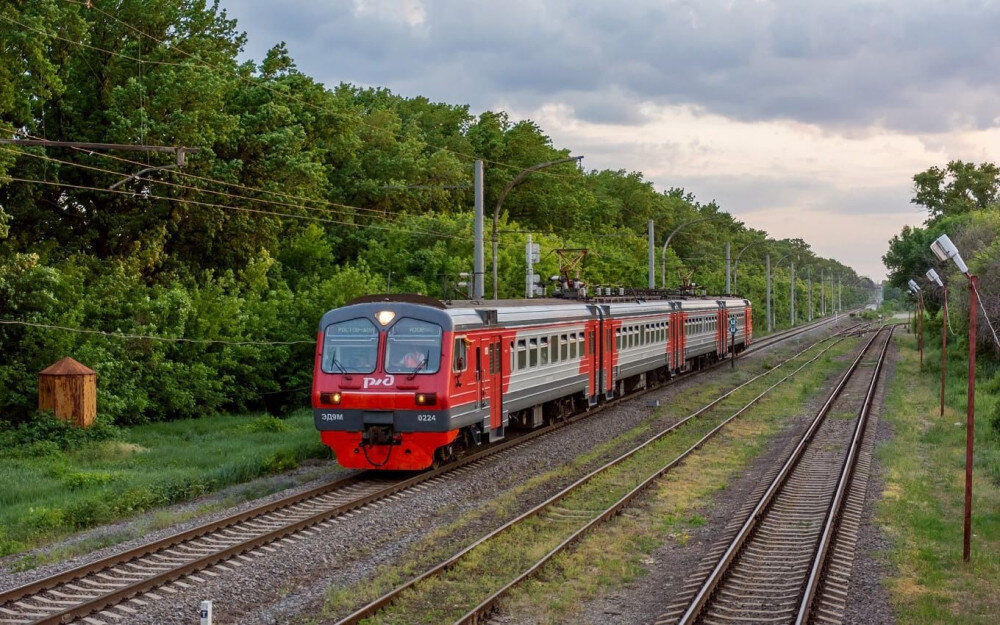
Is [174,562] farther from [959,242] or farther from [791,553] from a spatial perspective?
[959,242]

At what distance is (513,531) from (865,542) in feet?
15.6

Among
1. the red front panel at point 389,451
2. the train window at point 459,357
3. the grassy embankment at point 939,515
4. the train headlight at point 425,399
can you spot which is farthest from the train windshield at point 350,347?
the grassy embankment at point 939,515

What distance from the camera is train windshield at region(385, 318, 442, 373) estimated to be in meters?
17.1

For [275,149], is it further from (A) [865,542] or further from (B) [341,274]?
(A) [865,542]

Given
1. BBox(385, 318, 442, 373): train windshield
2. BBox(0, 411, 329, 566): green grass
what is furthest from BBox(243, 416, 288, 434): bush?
BBox(385, 318, 442, 373): train windshield

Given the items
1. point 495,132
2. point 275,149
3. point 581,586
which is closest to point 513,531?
point 581,586

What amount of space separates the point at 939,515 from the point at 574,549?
616cm

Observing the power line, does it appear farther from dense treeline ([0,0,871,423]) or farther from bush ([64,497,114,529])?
bush ([64,497,114,529])

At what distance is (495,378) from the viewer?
19578 mm

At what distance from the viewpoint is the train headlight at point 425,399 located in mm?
16828

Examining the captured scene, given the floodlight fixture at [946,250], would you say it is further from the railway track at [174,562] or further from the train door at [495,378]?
the railway track at [174,562]

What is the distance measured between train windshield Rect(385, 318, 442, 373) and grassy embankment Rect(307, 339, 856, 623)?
263 centimetres

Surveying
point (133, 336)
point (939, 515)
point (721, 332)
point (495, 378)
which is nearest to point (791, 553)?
point (939, 515)

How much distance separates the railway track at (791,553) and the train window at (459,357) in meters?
5.41
